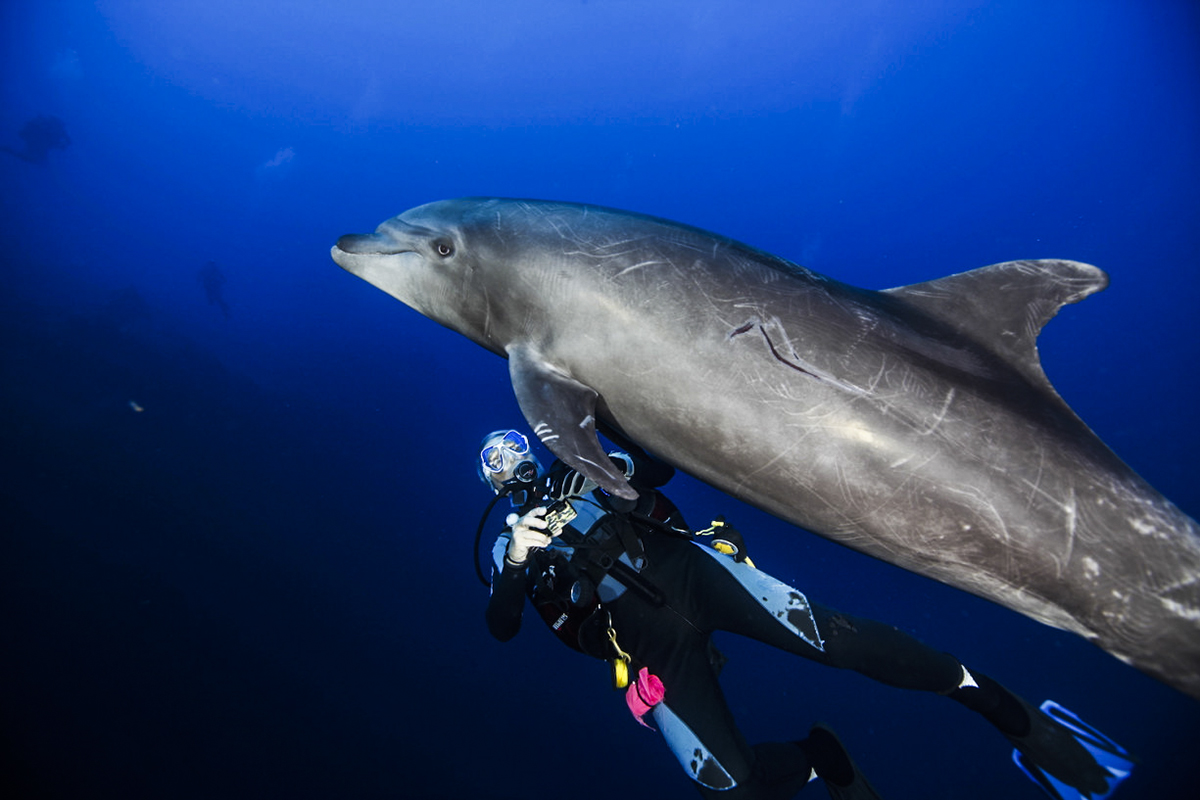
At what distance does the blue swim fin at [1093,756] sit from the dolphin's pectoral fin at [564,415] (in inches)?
141

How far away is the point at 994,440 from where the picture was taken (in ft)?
6.59

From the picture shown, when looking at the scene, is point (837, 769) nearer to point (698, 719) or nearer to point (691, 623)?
point (698, 719)

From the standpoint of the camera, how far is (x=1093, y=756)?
322 cm

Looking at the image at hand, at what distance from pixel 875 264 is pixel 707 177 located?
12939 millimetres

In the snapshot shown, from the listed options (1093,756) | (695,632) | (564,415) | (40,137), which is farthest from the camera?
(40,137)

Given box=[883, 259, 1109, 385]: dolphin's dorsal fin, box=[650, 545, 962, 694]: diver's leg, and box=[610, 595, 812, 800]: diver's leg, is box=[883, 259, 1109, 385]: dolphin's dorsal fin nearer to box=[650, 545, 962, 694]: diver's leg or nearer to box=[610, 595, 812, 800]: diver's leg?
box=[650, 545, 962, 694]: diver's leg

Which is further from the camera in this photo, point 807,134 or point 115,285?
point 807,134

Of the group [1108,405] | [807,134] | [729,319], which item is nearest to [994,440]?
[729,319]

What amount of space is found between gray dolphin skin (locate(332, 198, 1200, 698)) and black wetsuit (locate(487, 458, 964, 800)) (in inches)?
58.0

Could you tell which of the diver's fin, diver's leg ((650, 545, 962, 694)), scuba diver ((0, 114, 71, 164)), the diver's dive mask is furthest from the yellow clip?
scuba diver ((0, 114, 71, 164))

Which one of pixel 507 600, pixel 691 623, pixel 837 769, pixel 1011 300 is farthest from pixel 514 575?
pixel 1011 300

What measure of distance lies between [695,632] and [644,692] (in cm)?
60

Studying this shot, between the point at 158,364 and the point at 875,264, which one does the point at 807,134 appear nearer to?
the point at 875,264

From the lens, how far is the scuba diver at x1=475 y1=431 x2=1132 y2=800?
3.35 meters
